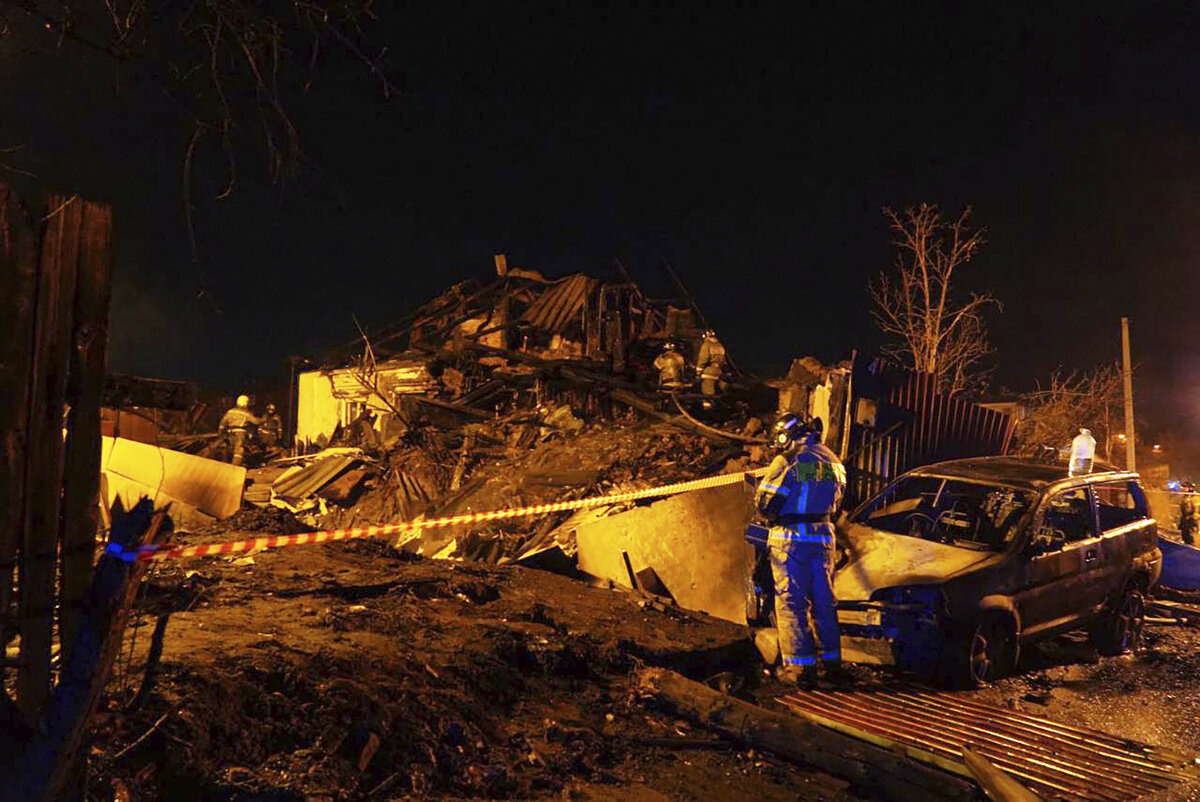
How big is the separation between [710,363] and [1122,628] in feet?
27.9

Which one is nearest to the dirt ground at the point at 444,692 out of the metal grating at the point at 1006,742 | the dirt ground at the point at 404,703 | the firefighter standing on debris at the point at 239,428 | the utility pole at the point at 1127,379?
the dirt ground at the point at 404,703

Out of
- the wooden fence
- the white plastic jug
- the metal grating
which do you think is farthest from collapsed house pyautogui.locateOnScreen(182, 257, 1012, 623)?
the wooden fence

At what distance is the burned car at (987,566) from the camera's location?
586 cm

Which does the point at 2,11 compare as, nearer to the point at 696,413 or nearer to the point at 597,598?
the point at 597,598

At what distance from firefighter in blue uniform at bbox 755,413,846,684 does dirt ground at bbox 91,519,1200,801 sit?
1.33 feet

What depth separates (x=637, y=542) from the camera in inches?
313

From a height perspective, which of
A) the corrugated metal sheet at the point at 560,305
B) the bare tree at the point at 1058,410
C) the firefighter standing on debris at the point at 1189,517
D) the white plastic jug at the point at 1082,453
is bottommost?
the firefighter standing on debris at the point at 1189,517

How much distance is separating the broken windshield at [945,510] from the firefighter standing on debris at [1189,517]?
851 centimetres

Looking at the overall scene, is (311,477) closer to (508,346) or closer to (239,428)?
(239,428)

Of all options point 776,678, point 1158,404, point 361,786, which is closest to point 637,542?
point 776,678

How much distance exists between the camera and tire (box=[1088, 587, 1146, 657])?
7.37 m

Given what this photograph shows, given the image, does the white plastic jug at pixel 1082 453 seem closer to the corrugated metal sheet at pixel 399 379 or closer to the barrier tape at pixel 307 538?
the barrier tape at pixel 307 538

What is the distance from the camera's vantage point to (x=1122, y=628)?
744cm

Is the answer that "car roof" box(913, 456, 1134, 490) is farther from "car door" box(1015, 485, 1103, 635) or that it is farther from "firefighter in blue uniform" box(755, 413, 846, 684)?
"firefighter in blue uniform" box(755, 413, 846, 684)
